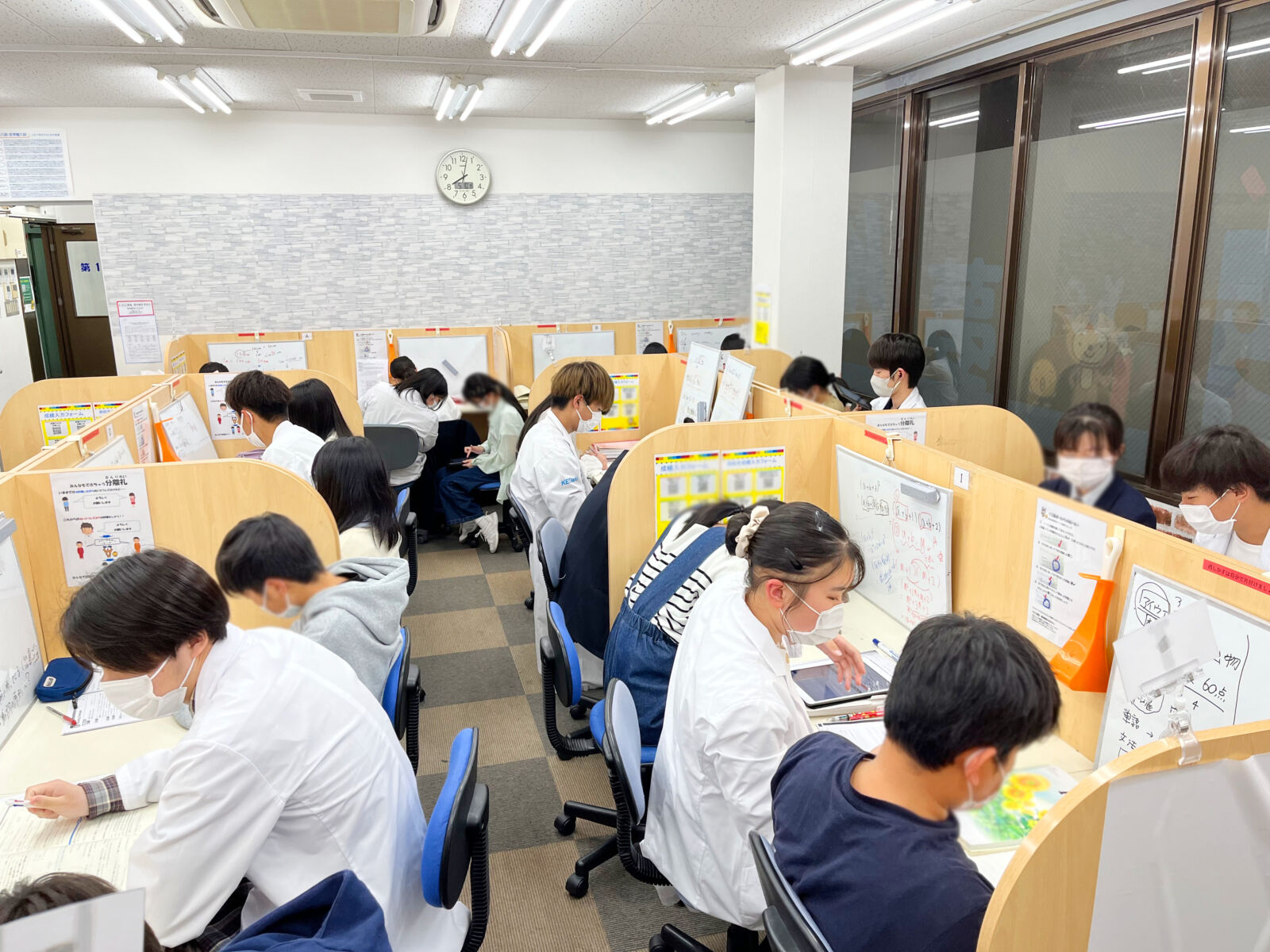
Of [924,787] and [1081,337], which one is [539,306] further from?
[924,787]

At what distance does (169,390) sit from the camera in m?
3.92

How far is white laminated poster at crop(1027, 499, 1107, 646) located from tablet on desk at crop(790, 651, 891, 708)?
37 cm

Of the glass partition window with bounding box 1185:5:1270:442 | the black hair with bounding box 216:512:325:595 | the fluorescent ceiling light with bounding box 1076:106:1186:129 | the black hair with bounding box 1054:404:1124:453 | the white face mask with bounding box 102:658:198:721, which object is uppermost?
the fluorescent ceiling light with bounding box 1076:106:1186:129

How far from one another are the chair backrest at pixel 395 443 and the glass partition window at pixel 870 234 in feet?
9.54

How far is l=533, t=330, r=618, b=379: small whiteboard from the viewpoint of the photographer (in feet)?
20.0

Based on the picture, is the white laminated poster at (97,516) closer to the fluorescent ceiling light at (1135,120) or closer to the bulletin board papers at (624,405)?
the bulletin board papers at (624,405)

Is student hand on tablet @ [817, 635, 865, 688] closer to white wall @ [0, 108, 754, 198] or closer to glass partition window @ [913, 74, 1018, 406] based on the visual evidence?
glass partition window @ [913, 74, 1018, 406]

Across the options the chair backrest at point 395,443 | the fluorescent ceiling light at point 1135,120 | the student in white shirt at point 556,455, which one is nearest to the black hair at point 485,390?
the chair backrest at point 395,443

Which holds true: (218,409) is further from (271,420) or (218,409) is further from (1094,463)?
(1094,463)

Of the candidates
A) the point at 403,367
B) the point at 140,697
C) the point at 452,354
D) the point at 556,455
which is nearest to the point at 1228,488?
the point at 556,455

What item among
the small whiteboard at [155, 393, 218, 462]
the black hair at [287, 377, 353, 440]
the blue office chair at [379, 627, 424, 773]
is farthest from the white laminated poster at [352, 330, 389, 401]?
the blue office chair at [379, 627, 424, 773]

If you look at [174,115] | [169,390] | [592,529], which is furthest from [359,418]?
[174,115]

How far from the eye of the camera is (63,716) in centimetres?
198

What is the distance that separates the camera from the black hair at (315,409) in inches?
137
